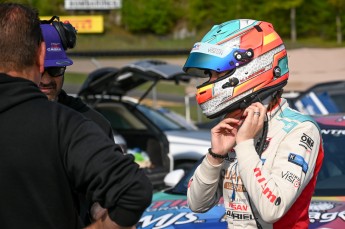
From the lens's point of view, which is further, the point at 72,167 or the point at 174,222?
the point at 174,222

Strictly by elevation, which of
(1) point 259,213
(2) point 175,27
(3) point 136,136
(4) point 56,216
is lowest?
(2) point 175,27

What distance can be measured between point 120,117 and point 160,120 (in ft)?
2.12

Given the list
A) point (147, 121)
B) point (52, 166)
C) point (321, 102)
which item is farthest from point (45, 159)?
point (147, 121)

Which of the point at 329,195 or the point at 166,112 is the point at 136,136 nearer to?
the point at 166,112

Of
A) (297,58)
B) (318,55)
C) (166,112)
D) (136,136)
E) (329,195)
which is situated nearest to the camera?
(329,195)

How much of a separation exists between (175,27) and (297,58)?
1171 inches

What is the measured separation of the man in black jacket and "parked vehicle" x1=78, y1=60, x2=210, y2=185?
8083 millimetres

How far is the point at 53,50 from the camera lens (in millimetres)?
3584

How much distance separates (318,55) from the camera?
3844cm

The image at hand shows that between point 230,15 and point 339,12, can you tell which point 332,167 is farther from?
point 339,12

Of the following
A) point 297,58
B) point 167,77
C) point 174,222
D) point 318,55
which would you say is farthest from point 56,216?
point 318,55

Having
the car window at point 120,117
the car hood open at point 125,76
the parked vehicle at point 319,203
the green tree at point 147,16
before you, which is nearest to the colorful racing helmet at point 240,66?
the parked vehicle at point 319,203

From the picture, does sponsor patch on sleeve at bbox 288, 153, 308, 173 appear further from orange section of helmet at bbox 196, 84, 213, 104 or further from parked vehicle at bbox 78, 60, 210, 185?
parked vehicle at bbox 78, 60, 210, 185

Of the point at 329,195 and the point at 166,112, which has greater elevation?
the point at 329,195
